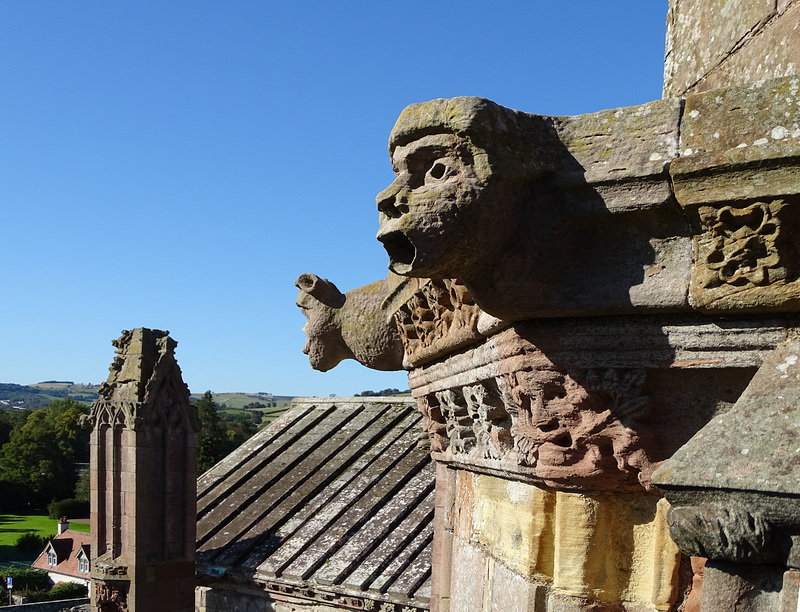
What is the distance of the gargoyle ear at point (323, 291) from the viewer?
438cm

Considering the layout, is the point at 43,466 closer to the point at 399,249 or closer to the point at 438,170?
the point at 399,249

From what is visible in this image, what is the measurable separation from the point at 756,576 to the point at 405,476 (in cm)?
973

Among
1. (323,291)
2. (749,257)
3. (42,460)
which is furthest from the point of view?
(42,460)

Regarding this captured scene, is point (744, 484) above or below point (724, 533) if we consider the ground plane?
above

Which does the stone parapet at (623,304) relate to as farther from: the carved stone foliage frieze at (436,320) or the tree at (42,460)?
the tree at (42,460)

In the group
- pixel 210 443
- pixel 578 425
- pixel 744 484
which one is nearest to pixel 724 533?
pixel 744 484

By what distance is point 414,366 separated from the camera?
167 inches

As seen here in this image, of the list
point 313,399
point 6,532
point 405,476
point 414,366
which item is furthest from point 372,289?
point 6,532

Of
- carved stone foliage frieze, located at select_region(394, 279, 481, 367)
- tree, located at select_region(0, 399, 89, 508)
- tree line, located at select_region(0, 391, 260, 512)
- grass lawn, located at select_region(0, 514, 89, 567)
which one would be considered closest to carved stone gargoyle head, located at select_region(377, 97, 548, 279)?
carved stone foliage frieze, located at select_region(394, 279, 481, 367)

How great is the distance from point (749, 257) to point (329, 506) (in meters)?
9.87

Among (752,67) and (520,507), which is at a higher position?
(752,67)

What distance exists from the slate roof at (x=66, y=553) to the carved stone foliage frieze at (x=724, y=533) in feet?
147

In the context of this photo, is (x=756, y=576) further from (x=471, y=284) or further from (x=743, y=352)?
(x=471, y=284)

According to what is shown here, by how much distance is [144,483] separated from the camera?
41.7 ft
